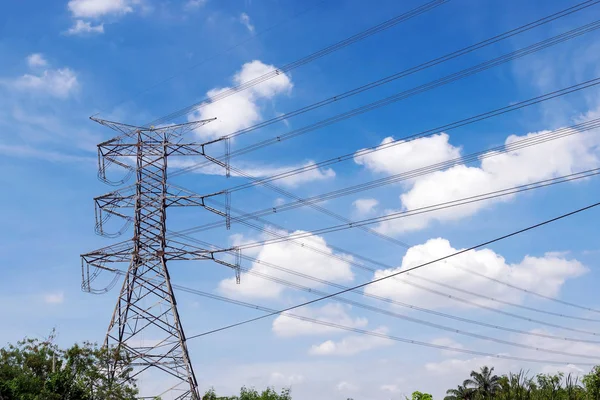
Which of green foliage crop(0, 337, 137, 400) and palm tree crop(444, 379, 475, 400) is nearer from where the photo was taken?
green foliage crop(0, 337, 137, 400)

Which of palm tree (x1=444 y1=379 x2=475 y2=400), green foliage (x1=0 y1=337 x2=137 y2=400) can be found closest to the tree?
green foliage (x1=0 y1=337 x2=137 y2=400)

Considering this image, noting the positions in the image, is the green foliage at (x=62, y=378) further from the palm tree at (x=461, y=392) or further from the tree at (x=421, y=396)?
the palm tree at (x=461, y=392)

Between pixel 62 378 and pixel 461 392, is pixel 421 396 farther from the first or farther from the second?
pixel 461 392

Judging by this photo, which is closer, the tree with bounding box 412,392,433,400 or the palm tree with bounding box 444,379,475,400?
the tree with bounding box 412,392,433,400

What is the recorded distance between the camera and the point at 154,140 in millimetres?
48656

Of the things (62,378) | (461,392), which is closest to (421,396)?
(62,378)

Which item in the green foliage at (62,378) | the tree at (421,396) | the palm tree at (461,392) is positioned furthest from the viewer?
the palm tree at (461,392)

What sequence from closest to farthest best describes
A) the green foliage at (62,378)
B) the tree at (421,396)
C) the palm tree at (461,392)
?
the tree at (421,396) → the green foliage at (62,378) → the palm tree at (461,392)

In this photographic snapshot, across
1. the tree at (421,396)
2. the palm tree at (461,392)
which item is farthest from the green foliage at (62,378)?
the palm tree at (461,392)

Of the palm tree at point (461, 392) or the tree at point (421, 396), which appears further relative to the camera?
the palm tree at point (461, 392)

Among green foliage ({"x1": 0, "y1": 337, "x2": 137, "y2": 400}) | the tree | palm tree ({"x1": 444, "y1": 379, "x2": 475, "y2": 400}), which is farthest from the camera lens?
palm tree ({"x1": 444, "y1": 379, "x2": 475, "y2": 400})

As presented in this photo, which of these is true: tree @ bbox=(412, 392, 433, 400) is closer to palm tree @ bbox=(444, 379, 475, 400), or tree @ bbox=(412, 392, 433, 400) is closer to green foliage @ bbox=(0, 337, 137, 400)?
green foliage @ bbox=(0, 337, 137, 400)

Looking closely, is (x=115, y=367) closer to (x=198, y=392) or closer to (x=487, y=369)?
(x=198, y=392)

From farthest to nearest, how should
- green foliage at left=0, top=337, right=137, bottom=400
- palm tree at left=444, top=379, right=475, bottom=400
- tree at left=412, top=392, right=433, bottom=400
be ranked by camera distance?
palm tree at left=444, top=379, right=475, bottom=400 → green foliage at left=0, top=337, right=137, bottom=400 → tree at left=412, top=392, right=433, bottom=400
